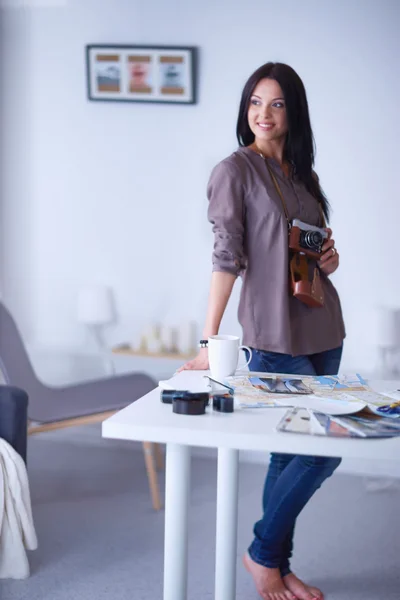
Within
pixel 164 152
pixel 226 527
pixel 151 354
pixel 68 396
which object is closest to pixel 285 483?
pixel 226 527

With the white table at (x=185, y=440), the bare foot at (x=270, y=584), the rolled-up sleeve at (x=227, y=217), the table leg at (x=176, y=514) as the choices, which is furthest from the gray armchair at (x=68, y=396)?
the table leg at (x=176, y=514)

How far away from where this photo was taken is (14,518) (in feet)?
6.70

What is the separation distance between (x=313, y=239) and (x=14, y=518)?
1141mm

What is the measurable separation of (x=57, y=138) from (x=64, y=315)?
2.82 ft

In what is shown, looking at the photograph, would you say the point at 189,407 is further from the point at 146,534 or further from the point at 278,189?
the point at 146,534

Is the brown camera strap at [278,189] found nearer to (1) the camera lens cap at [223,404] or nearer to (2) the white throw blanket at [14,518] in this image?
(1) the camera lens cap at [223,404]

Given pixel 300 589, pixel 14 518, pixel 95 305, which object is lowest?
pixel 300 589

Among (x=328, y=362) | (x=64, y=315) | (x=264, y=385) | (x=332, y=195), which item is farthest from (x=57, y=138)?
(x=264, y=385)

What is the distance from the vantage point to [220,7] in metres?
3.20

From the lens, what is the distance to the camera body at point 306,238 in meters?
1.82

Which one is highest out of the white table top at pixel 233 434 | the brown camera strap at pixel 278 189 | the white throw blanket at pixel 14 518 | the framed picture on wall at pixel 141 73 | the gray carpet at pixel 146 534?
the framed picture on wall at pixel 141 73

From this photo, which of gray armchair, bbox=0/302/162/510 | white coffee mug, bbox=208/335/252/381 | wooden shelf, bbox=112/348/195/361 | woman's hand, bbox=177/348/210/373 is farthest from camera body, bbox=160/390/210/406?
wooden shelf, bbox=112/348/195/361

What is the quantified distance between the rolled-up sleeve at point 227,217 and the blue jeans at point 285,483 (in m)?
0.27

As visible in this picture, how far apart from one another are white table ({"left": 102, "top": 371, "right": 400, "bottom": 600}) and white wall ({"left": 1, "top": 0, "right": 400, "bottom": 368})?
1.73 meters
